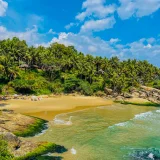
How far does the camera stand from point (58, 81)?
94062mm

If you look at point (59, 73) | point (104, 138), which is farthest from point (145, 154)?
point (59, 73)

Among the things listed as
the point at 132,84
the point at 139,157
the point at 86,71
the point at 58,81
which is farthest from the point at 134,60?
the point at 139,157

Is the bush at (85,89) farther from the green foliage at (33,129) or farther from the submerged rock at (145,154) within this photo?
the submerged rock at (145,154)

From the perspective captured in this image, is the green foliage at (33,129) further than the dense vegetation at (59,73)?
No

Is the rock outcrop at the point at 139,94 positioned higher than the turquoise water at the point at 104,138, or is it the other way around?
the rock outcrop at the point at 139,94

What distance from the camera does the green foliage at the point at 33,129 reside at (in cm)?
3272

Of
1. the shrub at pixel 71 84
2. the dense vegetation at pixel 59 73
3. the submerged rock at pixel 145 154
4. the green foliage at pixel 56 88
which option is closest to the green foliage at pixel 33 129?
the submerged rock at pixel 145 154

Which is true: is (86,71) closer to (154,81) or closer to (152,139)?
(154,81)

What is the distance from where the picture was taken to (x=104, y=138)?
34375mm

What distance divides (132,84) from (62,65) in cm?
3115

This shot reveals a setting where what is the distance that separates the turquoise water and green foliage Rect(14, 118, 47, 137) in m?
1.43

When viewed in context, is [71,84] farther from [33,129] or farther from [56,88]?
[33,129]

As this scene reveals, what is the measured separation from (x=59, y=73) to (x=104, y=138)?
223ft

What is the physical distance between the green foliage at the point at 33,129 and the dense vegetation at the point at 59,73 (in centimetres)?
3878
